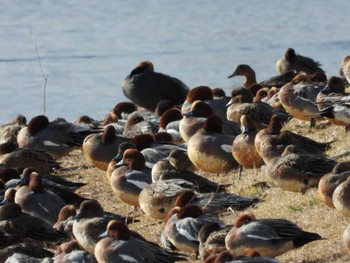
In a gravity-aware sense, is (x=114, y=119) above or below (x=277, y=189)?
below

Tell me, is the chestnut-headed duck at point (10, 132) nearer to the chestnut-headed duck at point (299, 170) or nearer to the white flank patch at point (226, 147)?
the white flank patch at point (226, 147)

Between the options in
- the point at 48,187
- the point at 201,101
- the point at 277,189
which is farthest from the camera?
the point at 201,101

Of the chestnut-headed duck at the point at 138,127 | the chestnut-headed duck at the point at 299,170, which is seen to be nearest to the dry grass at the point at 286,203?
the chestnut-headed duck at the point at 299,170

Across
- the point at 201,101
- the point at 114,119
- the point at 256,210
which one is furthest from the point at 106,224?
the point at 114,119

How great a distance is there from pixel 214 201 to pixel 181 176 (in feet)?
2.15

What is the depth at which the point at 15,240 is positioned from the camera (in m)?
7.89

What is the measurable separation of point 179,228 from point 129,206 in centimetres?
245

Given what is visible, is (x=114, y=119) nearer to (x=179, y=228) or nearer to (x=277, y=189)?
(x=277, y=189)

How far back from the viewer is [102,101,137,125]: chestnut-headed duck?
14.1m

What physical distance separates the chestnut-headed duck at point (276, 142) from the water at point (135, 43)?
6.28m

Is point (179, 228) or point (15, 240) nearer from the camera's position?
point (179, 228)

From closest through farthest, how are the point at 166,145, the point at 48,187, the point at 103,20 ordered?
the point at 48,187 < the point at 166,145 < the point at 103,20

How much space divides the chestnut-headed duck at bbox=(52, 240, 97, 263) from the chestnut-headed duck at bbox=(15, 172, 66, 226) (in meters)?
1.90

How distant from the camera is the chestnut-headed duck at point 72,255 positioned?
674 centimetres
